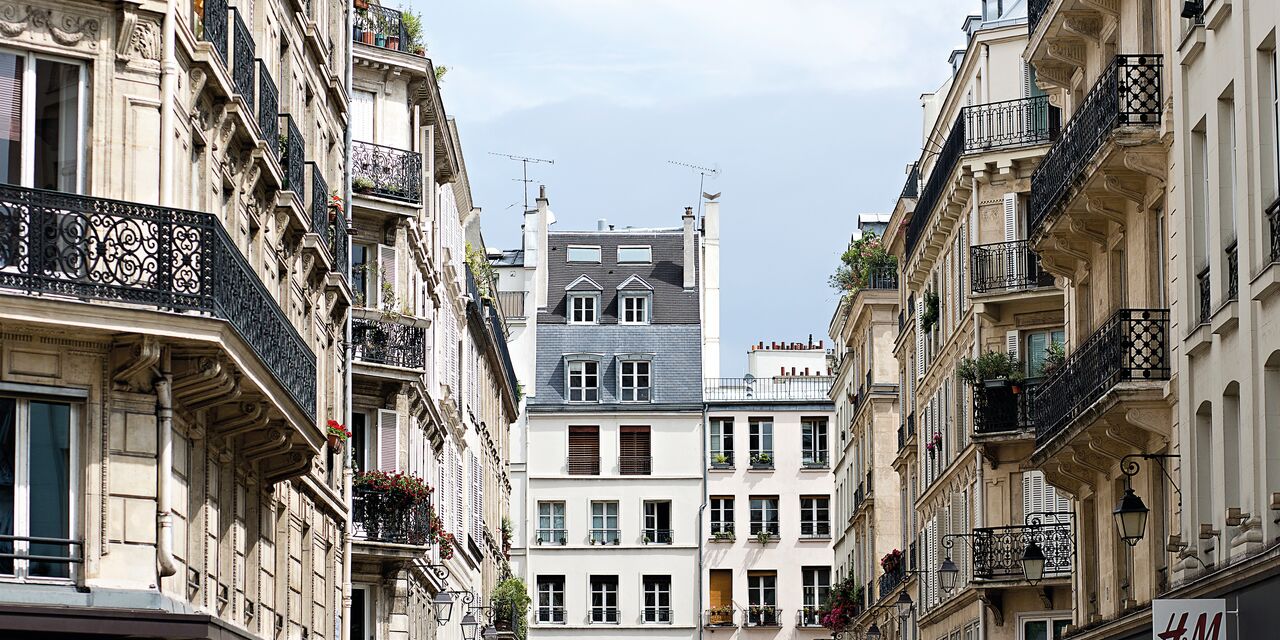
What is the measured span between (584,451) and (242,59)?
6143 cm

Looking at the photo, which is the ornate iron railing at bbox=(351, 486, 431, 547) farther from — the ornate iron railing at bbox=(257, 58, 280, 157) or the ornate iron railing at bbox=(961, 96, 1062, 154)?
the ornate iron railing at bbox=(961, 96, 1062, 154)

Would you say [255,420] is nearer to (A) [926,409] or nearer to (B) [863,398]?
(A) [926,409]

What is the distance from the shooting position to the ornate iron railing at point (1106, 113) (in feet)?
85.6

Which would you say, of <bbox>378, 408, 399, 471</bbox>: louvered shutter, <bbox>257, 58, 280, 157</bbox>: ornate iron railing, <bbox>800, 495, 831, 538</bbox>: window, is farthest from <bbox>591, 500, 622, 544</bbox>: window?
<bbox>257, 58, 280, 157</bbox>: ornate iron railing

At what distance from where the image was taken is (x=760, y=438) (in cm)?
8562

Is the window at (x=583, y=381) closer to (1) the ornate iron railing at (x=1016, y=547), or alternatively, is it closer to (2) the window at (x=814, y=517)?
(2) the window at (x=814, y=517)

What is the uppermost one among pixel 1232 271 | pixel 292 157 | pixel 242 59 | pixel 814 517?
pixel 242 59

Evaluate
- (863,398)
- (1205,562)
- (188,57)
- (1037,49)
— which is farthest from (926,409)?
(188,57)

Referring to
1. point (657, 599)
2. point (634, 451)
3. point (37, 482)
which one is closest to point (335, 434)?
point (37, 482)

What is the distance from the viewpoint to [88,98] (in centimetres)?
2016

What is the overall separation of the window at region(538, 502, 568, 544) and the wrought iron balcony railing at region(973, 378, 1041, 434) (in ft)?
140

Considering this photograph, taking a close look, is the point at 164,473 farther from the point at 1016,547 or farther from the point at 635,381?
the point at 635,381

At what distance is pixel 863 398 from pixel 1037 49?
35.2 metres

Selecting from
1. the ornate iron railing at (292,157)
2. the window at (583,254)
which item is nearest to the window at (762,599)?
the window at (583,254)
